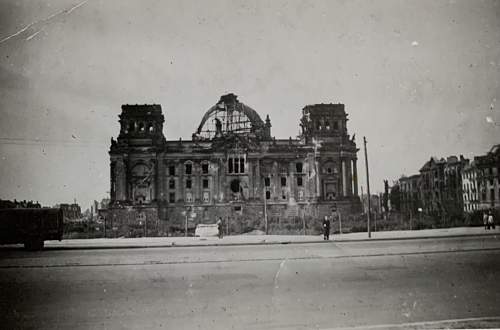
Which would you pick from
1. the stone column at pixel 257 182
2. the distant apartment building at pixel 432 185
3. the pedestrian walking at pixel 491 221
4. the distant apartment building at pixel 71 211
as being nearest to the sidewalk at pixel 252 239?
the pedestrian walking at pixel 491 221

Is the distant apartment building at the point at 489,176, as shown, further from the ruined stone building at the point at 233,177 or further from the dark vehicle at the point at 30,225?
the dark vehicle at the point at 30,225


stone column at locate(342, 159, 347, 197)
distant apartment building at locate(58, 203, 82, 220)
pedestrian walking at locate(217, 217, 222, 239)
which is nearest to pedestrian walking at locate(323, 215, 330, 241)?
stone column at locate(342, 159, 347, 197)

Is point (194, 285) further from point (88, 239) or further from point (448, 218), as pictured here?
point (448, 218)

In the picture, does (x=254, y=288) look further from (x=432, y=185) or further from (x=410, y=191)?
(x=432, y=185)

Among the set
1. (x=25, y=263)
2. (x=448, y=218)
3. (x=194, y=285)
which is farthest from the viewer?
(x=448, y=218)

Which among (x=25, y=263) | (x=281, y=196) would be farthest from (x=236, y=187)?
(x=25, y=263)

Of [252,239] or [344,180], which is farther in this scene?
[344,180]

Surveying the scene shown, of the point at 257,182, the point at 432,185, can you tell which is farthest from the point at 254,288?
the point at 432,185
